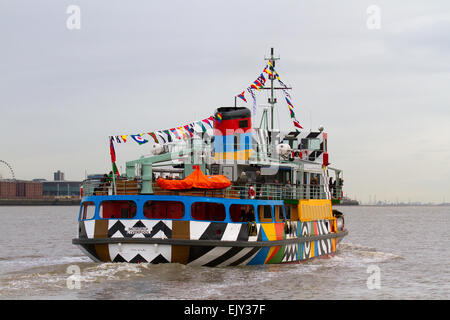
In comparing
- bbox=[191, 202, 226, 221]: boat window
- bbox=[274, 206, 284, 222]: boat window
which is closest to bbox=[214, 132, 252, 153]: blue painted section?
bbox=[274, 206, 284, 222]: boat window

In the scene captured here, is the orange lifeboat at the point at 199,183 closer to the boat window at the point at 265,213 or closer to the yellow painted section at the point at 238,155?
the boat window at the point at 265,213

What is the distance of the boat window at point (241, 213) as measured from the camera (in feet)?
85.8

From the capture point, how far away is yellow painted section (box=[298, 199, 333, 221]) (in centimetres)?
3046

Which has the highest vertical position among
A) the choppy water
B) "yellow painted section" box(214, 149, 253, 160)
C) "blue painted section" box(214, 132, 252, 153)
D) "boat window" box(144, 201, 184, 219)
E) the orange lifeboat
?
"blue painted section" box(214, 132, 252, 153)

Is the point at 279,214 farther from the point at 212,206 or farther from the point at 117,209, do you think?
the point at 117,209

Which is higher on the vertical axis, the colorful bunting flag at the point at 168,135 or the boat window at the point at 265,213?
the colorful bunting flag at the point at 168,135

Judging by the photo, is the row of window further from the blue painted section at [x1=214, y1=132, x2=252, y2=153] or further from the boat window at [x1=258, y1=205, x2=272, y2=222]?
the blue painted section at [x1=214, y1=132, x2=252, y2=153]

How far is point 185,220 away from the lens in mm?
24609

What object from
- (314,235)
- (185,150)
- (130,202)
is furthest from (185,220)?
(314,235)

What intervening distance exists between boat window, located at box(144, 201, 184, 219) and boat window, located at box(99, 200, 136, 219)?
685 mm

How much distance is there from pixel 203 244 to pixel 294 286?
3.58 meters

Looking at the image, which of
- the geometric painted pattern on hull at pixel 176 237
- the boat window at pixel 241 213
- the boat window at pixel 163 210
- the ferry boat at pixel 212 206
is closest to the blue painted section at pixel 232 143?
the ferry boat at pixel 212 206

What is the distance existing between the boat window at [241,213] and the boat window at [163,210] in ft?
6.64
